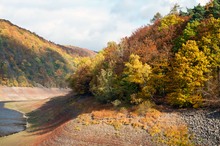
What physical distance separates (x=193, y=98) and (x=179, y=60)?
267 inches

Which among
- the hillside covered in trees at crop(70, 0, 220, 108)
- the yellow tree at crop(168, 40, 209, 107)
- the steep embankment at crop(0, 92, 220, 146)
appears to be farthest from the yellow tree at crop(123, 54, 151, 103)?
the yellow tree at crop(168, 40, 209, 107)

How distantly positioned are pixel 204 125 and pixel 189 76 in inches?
378

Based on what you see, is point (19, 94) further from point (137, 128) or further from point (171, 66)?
point (137, 128)

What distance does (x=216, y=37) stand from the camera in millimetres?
56312

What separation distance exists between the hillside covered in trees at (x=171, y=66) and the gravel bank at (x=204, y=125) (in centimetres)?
284

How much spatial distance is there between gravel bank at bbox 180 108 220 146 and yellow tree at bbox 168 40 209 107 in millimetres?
2837

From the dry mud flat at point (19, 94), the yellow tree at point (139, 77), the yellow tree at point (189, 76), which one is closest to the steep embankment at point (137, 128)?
the yellow tree at point (189, 76)

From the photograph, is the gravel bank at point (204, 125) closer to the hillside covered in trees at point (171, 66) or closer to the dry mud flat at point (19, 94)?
the hillside covered in trees at point (171, 66)

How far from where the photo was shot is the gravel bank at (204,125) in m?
43.9

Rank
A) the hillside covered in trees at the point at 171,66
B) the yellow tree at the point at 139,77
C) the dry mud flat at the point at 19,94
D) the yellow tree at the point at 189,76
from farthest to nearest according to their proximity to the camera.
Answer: the dry mud flat at the point at 19,94 → the yellow tree at the point at 139,77 → the hillside covered in trees at the point at 171,66 → the yellow tree at the point at 189,76

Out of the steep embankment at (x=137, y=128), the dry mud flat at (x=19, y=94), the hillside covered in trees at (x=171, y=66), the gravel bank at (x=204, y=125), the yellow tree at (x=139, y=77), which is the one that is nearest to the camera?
the gravel bank at (x=204, y=125)

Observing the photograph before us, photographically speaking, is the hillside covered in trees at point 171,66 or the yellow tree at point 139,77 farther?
the yellow tree at point 139,77

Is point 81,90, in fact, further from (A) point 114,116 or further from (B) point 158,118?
(B) point 158,118

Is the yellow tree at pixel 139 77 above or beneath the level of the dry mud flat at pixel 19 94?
above
